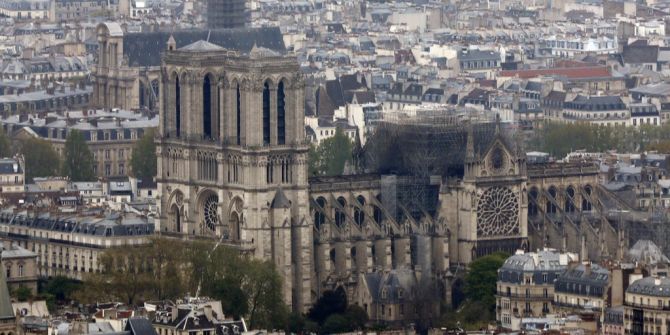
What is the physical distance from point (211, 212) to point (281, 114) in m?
5.09

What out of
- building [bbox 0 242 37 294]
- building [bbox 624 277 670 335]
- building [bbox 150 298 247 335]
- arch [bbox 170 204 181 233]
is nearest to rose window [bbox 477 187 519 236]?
arch [bbox 170 204 181 233]

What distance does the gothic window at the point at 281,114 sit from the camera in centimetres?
17838

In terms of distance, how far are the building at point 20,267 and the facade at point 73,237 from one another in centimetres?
269

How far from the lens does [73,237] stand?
→ 18325 cm

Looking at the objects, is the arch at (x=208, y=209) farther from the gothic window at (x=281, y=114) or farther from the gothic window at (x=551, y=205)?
the gothic window at (x=551, y=205)

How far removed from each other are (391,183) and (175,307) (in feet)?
93.7

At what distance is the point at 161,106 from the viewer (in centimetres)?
18325

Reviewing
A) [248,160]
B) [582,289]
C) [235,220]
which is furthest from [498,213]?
[582,289]

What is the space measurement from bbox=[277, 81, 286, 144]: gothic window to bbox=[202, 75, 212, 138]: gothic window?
368 centimetres

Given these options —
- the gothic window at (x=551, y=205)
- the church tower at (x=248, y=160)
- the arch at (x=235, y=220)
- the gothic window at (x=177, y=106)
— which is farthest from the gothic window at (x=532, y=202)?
the gothic window at (x=177, y=106)

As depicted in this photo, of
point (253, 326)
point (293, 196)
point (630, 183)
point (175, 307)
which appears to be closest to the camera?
point (175, 307)

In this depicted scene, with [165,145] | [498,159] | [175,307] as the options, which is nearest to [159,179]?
[165,145]

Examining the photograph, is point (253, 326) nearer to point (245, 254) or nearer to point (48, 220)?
point (245, 254)

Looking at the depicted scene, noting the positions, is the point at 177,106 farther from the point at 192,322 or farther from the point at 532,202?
the point at 192,322
